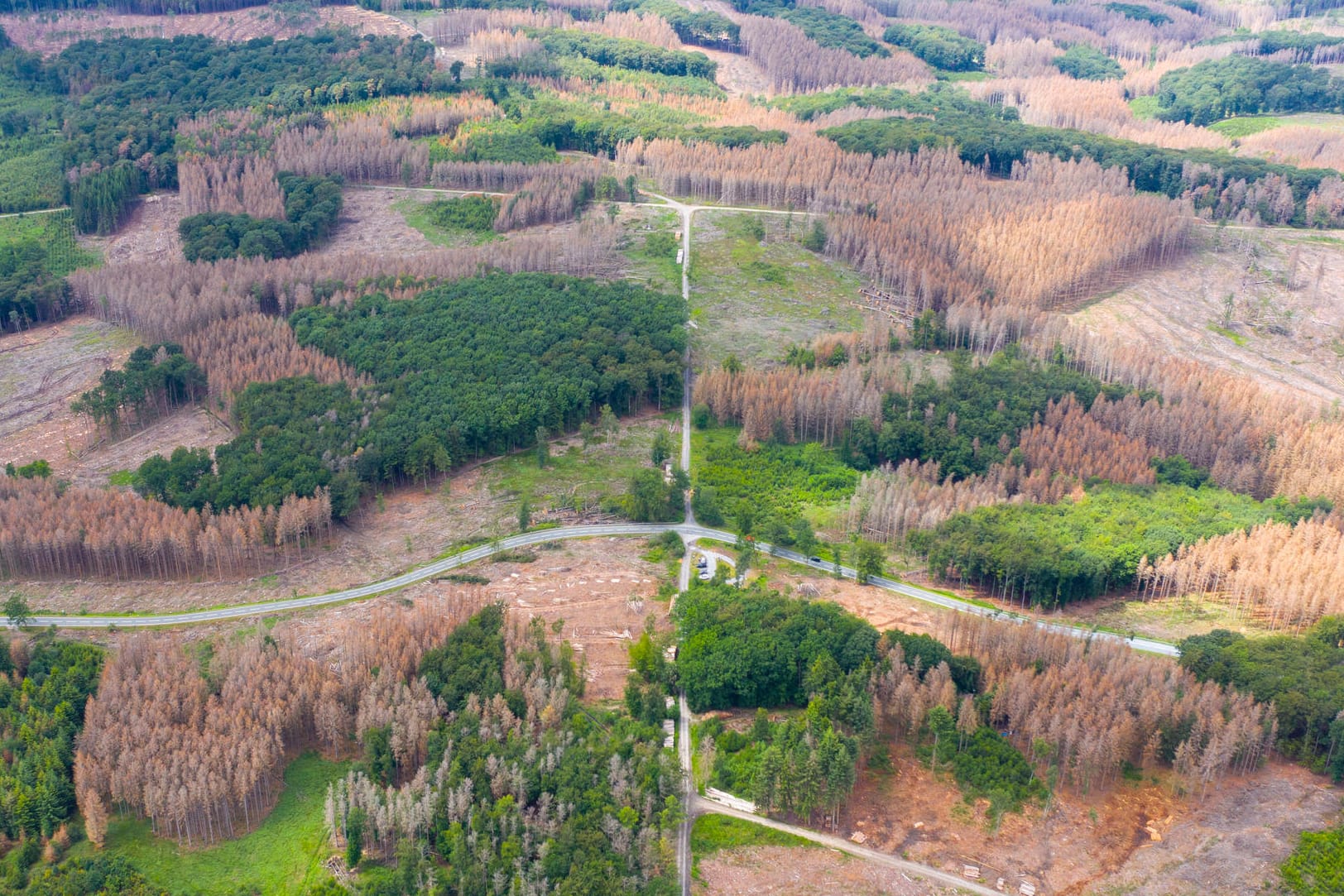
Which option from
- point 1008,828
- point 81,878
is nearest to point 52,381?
point 81,878

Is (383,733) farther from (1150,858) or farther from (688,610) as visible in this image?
(1150,858)

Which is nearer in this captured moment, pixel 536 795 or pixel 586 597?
pixel 536 795

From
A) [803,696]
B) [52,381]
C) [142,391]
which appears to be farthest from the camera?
[52,381]

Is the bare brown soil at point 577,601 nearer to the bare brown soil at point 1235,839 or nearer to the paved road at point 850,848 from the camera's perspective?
the paved road at point 850,848

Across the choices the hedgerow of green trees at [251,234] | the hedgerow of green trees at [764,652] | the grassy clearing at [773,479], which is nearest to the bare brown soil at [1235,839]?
the hedgerow of green trees at [764,652]

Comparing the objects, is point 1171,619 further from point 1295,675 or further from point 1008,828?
point 1008,828

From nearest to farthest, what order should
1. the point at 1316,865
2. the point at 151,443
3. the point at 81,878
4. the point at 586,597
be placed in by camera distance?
the point at 81,878
the point at 1316,865
the point at 586,597
the point at 151,443

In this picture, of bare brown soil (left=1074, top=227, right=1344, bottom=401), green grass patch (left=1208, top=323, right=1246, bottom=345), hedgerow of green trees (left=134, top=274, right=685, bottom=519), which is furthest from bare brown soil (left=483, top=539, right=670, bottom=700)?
green grass patch (left=1208, top=323, right=1246, bottom=345)
